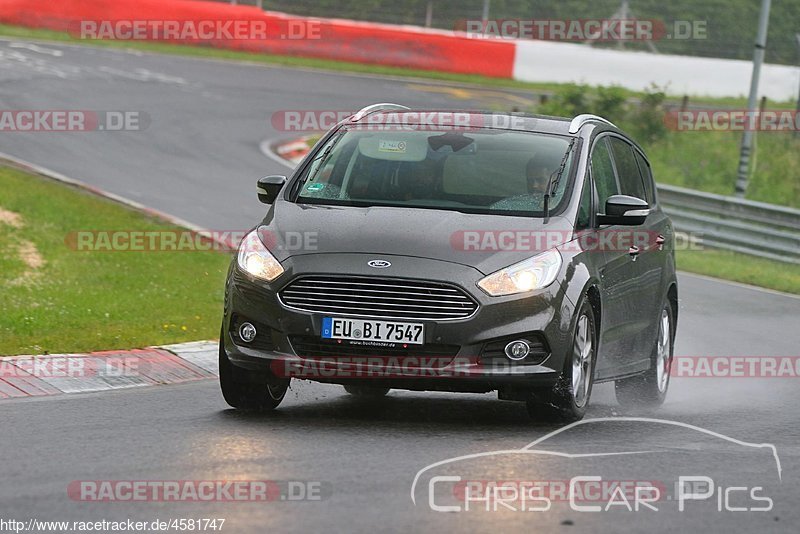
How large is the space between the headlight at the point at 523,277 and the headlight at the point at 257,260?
45.0 inches

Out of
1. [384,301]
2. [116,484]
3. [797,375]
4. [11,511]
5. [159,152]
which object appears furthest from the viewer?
[159,152]

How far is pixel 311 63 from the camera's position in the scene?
1688 inches

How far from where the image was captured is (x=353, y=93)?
3688cm

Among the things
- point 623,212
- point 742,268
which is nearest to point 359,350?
point 623,212

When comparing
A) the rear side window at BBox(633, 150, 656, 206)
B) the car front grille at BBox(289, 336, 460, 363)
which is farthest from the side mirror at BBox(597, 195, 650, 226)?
the rear side window at BBox(633, 150, 656, 206)

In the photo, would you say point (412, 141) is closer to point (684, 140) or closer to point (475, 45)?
point (684, 140)

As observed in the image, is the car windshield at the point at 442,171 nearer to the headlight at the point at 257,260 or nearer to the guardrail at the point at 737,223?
the headlight at the point at 257,260

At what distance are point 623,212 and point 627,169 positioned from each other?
1.47m

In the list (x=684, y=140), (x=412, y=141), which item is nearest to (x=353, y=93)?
(x=684, y=140)

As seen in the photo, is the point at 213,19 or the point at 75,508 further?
the point at 213,19

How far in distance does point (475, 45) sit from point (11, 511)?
39.3m

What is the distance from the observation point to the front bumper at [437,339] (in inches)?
330

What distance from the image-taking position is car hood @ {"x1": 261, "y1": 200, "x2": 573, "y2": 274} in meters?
8.57

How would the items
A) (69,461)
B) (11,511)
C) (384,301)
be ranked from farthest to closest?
(384,301) < (69,461) < (11,511)
